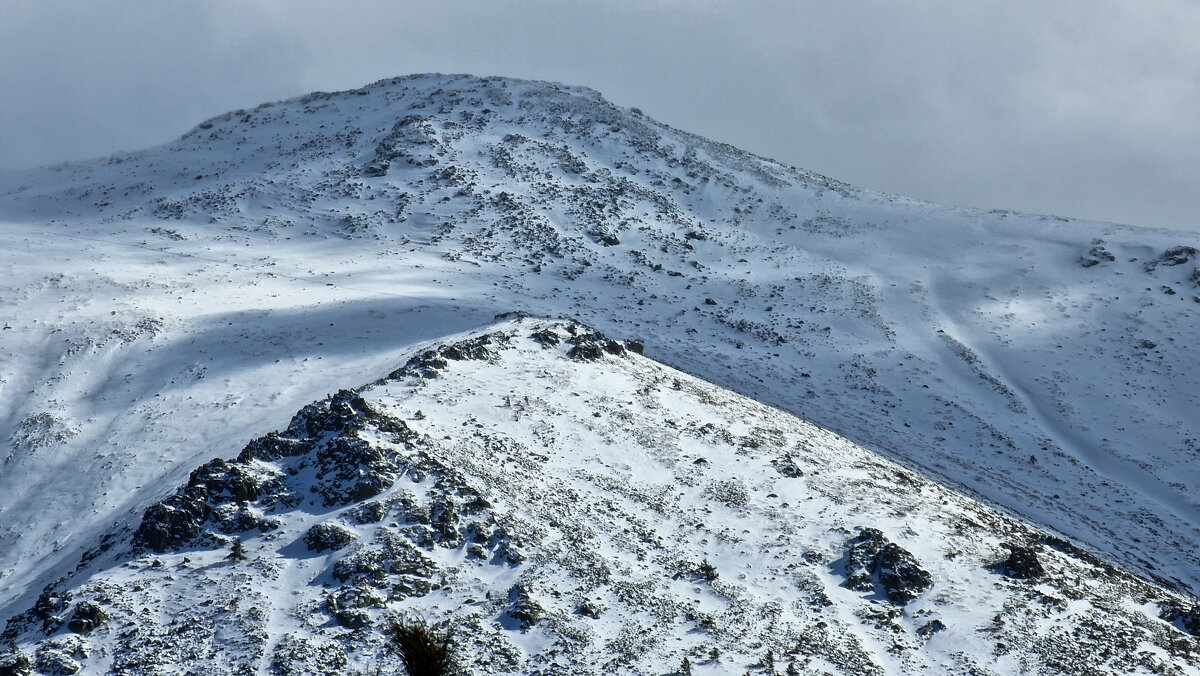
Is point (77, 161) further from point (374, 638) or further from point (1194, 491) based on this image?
point (1194, 491)

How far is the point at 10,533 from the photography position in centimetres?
Answer: 2767

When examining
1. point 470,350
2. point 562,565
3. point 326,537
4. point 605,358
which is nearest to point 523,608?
point 562,565

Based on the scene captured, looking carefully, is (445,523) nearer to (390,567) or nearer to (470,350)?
(390,567)

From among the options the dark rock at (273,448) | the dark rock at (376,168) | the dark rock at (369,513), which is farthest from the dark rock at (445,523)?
the dark rock at (376,168)

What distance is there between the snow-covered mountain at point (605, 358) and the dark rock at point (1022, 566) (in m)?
0.67

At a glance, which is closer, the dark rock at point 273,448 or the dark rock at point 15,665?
the dark rock at point 15,665

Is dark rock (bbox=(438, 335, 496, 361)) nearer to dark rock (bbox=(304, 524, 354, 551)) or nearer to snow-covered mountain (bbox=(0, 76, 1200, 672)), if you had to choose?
snow-covered mountain (bbox=(0, 76, 1200, 672))

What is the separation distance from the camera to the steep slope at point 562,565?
21.1m

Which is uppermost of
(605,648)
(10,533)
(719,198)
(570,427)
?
(719,198)

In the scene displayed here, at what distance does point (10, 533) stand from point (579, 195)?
43.0m

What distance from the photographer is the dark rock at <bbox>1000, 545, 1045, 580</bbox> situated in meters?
26.4

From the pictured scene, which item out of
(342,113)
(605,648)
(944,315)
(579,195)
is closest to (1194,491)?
(944,315)

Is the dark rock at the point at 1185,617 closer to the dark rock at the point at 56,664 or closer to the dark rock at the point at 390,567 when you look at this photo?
the dark rock at the point at 390,567

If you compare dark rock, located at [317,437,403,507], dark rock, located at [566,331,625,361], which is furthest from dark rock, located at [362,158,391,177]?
dark rock, located at [317,437,403,507]
